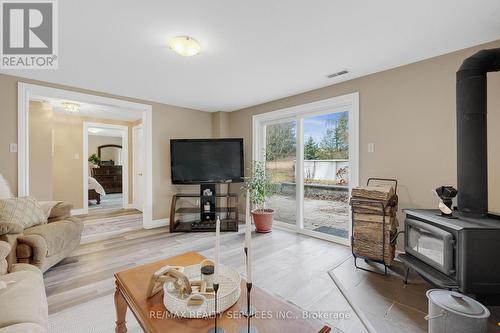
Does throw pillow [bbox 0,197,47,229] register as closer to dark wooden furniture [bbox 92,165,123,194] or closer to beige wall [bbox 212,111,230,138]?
beige wall [bbox 212,111,230,138]

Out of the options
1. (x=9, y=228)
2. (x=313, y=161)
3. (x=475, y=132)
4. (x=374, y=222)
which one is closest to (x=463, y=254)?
(x=374, y=222)

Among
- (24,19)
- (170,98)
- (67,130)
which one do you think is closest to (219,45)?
(24,19)

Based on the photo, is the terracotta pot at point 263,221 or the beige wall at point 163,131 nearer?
the beige wall at point 163,131

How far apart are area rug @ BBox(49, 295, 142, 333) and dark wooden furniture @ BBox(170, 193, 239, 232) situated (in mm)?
2057

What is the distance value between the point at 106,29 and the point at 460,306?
3.24 metres

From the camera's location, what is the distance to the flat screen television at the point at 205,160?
13.5 ft

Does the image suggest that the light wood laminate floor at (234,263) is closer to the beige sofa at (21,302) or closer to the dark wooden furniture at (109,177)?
the beige sofa at (21,302)

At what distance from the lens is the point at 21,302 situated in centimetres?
114

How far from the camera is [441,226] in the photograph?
5.92 feet

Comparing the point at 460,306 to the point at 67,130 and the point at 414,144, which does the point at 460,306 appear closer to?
the point at 414,144

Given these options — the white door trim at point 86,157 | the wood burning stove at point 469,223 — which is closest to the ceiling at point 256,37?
the wood burning stove at point 469,223

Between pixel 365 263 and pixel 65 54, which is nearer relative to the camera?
pixel 65 54

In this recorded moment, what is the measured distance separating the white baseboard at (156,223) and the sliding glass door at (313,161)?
2021mm

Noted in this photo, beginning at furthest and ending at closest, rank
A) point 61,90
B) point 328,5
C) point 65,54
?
1. point 61,90
2. point 65,54
3. point 328,5
